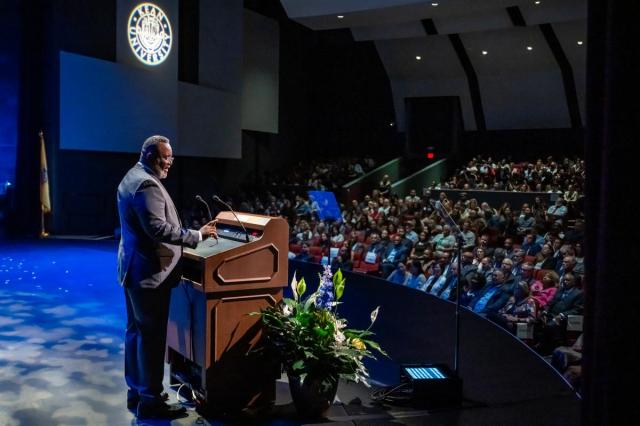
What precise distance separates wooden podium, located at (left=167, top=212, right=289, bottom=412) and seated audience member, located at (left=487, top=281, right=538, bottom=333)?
87.0 inches

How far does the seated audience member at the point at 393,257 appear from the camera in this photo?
7758 millimetres

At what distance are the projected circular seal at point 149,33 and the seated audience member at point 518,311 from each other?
9481 mm

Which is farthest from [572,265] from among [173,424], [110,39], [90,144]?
[110,39]

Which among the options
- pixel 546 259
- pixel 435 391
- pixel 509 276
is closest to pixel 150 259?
pixel 435 391

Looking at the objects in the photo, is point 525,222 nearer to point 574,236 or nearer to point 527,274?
point 574,236

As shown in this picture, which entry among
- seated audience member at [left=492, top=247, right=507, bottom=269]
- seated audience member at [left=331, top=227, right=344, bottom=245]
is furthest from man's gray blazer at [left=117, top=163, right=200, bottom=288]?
seated audience member at [left=331, top=227, right=344, bottom=245]

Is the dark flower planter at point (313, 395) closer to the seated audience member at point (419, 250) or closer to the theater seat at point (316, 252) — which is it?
the seated audience member at point (419, 250)

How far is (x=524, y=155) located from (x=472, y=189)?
4.13m

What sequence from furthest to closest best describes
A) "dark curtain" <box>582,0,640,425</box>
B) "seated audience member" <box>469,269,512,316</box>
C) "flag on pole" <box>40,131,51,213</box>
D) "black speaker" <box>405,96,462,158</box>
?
"black speaker" <box>405,96,462,158</box>, "flag on pole" <box>40,131,51,213</box>, "seated audience member" <box>469,269,512,316</box>, "dark curtain" <box>582,0,640,425</box>

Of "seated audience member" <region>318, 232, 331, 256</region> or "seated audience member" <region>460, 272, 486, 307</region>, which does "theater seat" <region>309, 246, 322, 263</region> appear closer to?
"seated audience member" <region>318, 232, 331, 256</region>

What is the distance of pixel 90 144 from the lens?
11445mm

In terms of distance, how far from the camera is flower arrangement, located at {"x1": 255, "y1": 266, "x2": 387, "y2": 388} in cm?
274

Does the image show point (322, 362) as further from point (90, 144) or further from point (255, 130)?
point (255, 130)

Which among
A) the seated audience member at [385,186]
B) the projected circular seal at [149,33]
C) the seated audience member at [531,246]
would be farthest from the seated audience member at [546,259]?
the projected circular seal at [149,33]
